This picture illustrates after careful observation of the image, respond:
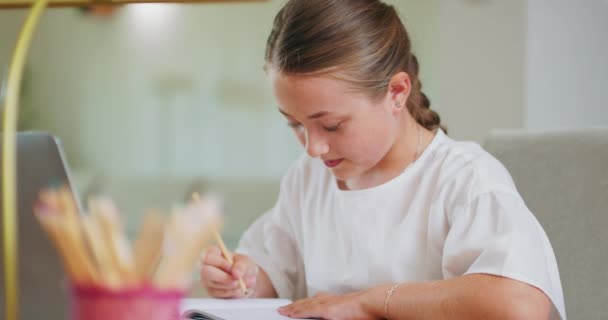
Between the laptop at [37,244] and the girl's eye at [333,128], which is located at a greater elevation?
the girl's eye at [333,128]

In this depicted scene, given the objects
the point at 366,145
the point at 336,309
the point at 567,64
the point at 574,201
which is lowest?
the point at 336,309

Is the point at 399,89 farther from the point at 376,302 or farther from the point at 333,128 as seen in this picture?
the point at 376,302

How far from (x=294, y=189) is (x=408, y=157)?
268 mm

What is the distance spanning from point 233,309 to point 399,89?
45 centimetres

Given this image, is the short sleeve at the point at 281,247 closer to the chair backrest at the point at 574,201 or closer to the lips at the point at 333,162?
the lips at the point at 333,162

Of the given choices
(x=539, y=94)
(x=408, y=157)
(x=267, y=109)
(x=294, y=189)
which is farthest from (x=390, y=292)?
(x=267, y=109)

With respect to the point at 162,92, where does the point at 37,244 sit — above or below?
below

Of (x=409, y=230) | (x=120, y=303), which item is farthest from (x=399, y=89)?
(x=120, y=303)

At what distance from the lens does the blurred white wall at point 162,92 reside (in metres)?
4.23

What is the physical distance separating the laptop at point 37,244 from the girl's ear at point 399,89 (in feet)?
2.09

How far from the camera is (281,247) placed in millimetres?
1597

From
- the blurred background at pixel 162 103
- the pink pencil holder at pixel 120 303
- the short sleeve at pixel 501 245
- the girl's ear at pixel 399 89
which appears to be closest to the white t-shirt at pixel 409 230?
the short sleeve at pixel 501 245

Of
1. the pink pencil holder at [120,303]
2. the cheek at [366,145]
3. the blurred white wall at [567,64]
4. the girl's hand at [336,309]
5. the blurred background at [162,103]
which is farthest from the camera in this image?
the blurred background at [162,103]

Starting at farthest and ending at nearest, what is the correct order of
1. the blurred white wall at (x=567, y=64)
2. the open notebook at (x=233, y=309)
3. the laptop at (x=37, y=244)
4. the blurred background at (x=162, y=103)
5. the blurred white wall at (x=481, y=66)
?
the blurred background at (x=162, y=103) → the blurred white wall at (x=481, y=66) → the blurred white wall at (x=567, y=64) → the open notebook at (x=233, y=309) → the laptop at (x=37, y=244)
